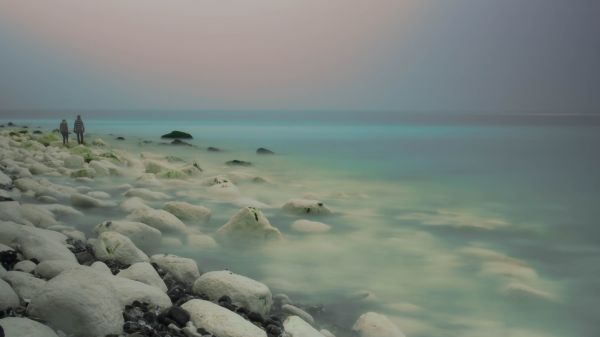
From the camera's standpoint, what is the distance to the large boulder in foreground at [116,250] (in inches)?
190

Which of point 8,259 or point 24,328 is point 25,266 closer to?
point 8,259

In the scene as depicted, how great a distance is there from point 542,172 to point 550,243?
13294 mm

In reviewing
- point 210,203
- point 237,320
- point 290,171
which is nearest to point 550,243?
point 210,203

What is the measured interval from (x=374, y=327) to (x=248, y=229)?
9.71ft

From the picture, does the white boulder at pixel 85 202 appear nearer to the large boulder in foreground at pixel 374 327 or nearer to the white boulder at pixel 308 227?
the white boulder at pixel 308 227

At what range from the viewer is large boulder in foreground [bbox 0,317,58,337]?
2.57 metres

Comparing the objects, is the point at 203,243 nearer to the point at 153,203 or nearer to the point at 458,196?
the point at 153,203

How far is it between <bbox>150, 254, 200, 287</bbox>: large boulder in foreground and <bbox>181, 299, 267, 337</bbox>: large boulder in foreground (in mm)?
1218

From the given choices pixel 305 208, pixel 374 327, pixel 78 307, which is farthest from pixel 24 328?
pixel 305 208

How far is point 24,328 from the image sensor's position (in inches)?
103

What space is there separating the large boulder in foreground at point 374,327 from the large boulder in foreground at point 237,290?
2.48 ft

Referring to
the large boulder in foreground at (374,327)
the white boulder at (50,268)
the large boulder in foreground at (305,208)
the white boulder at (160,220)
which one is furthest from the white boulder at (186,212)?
the large boulder in foreground at (374,327)

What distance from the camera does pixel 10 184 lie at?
8547 mm

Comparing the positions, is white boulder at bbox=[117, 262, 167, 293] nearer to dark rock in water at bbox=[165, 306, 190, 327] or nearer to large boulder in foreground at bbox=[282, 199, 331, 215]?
dark rock in water at bbox=[165, 306, 190, 327]
